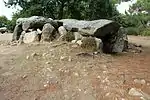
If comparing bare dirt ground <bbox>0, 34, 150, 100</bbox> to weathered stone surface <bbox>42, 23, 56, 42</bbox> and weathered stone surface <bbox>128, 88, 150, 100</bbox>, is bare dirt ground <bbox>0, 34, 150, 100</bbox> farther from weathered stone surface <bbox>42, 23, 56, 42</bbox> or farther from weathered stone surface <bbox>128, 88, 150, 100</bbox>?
weathered stone surface <bbox>42, 23, 56, 42</bbox>

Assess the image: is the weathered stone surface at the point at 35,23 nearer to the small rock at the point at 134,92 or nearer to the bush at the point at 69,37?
the bush at the point at 69,37

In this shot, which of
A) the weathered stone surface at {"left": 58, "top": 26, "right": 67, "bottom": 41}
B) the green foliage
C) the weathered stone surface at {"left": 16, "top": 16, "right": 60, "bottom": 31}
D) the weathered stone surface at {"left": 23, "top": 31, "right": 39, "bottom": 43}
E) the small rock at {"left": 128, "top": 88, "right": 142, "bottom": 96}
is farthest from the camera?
the green foliage

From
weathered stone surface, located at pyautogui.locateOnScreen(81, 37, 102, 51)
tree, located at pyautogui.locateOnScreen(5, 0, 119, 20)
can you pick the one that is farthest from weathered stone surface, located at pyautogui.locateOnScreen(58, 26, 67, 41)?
tree, located at pyautogui.locateOnScreen(5, 0, 119, 20)

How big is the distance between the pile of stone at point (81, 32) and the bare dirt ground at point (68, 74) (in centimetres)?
67

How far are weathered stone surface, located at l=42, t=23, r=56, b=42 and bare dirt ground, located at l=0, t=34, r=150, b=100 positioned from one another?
126 centimetres

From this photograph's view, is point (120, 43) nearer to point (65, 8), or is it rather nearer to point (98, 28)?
point (98, 28)

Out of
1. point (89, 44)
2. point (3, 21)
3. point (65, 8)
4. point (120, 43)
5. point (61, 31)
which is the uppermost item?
point (65, 8)

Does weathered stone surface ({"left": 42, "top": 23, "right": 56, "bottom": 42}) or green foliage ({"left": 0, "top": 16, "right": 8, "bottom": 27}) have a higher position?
weathered stone surface ({"left": 42, "top": 23, "right": 56, "bottom": 42})

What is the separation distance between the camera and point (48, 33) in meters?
10.3

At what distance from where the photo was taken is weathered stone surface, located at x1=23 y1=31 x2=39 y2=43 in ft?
34.0

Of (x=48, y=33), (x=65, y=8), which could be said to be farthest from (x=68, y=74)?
(x=65, y=8)

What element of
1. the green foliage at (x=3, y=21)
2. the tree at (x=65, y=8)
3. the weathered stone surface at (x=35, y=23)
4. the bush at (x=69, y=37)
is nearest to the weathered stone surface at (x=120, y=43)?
the bush at (x=69, y=37)

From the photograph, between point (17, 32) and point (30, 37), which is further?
point (17, 32)

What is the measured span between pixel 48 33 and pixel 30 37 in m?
0.67
